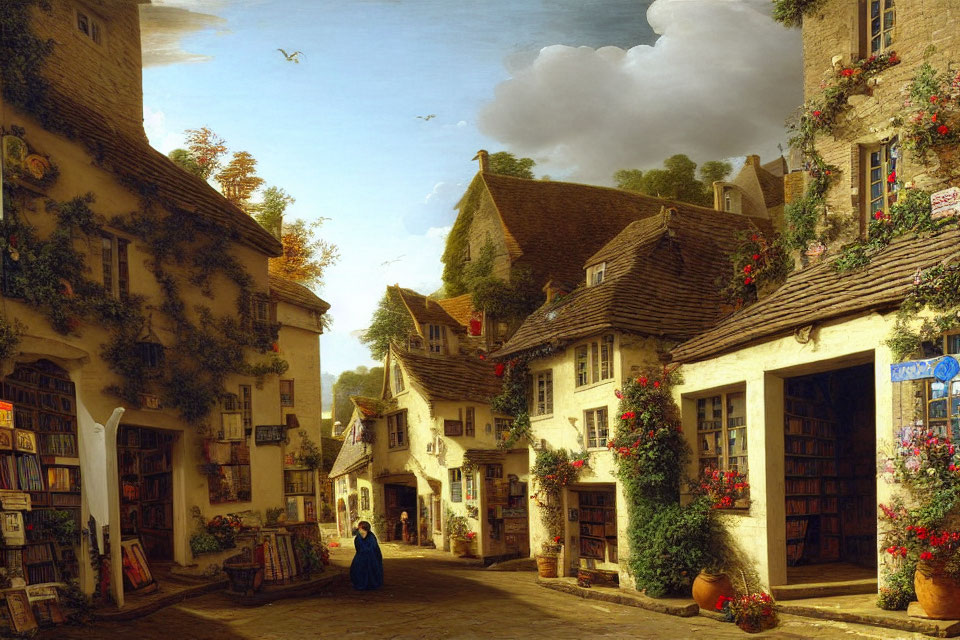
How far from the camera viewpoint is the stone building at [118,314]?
10969 mm

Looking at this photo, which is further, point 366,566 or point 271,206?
point 271,206

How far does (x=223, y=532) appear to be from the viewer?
14398mm

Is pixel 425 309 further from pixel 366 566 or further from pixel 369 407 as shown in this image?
pixel 366 566

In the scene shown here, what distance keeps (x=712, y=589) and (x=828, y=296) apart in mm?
4581

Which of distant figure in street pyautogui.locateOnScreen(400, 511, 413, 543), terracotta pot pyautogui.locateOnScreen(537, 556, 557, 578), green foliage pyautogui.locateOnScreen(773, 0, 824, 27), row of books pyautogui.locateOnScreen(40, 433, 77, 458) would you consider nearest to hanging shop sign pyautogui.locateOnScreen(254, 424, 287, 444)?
row of books pyautogui.locateOnScreen(40, 433, 77, 458)

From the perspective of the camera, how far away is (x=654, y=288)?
16344 millimetres

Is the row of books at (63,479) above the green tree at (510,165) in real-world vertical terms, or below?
below

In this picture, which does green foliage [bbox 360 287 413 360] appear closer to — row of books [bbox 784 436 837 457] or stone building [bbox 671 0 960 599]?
stone building [bbox 671 0 960 599]

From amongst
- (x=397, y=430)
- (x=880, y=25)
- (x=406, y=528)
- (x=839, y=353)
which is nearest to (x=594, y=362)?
(x=839, y=353)

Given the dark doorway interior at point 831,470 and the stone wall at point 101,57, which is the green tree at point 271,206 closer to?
the stone wall at point 101,57

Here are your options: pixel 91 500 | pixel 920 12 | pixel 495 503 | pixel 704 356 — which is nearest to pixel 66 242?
pixel 91 500

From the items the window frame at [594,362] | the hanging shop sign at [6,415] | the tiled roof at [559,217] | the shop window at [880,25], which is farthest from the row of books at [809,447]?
the tiled roof at [559,217]

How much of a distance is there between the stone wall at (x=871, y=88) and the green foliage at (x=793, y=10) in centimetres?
13

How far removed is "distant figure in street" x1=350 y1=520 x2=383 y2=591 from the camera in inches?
566
